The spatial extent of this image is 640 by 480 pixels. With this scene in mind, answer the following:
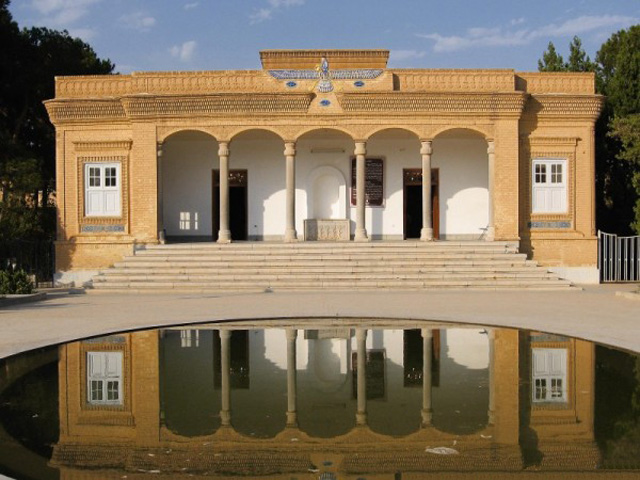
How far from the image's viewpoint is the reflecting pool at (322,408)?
4570mm

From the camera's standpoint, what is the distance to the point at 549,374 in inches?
288

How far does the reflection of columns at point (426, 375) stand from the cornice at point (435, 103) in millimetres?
10882

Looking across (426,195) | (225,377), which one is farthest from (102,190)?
(225,377)

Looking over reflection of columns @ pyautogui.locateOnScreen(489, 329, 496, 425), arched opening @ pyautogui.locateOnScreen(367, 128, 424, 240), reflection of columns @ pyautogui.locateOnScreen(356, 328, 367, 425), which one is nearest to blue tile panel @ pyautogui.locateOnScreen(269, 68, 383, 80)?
arched opening @ pyautogui.locateOnScreen(367, 128, 424, 240)

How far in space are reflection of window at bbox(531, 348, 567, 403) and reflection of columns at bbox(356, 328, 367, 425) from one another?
156 cm

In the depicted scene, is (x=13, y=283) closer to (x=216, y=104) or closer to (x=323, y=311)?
(x=323, y=311)

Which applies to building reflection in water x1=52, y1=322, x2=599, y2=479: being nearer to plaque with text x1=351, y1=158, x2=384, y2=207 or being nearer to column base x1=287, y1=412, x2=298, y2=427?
column base x1=287, y1=412, x2=298, y2=427

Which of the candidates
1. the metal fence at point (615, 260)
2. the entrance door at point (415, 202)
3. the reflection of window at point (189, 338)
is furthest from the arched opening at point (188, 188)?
the reflection of window at point (189, 338)

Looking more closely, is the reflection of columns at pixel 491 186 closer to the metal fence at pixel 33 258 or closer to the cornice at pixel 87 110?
the cornice at pixel 87 110

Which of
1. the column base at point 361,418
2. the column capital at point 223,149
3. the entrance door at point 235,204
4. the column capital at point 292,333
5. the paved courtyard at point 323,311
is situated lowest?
the column base at point 361,418

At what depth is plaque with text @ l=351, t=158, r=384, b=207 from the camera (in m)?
22.4

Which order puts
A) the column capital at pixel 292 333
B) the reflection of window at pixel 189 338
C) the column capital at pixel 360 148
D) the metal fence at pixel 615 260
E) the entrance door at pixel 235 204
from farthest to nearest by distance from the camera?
the entrance door at pixel 235 204 < the column capital at pixel 360 148 < the metal fence at pixel 615 260 < the column capital at pixel 292 333 < the reflection of window at pixel 189 338

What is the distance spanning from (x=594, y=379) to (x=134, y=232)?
15465 mm

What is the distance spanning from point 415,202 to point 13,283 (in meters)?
13.0
